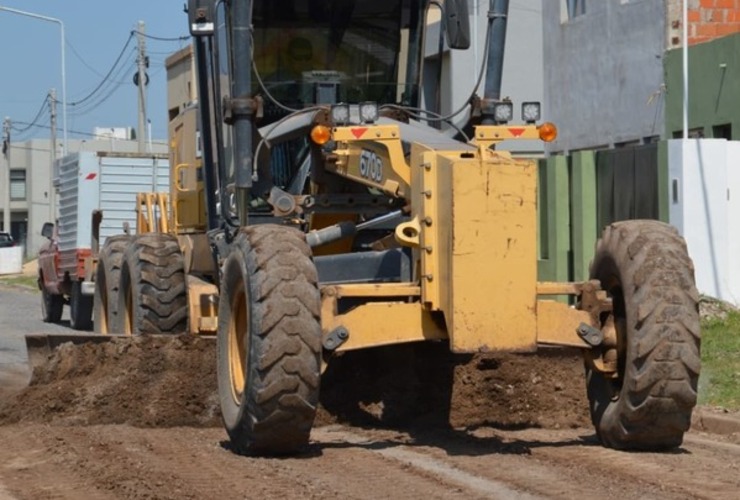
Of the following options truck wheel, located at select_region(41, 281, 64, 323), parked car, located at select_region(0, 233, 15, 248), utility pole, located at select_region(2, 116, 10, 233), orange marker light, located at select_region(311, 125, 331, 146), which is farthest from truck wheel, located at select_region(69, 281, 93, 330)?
utility pole, located at select_region(2, 116, 10, 233)

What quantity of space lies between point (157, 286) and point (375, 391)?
308 centimetres

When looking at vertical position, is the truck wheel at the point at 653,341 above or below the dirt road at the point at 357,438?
above

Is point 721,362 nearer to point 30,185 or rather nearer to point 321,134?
point 321,134

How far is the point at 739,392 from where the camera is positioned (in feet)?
42.0

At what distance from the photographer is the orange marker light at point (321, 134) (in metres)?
10.1

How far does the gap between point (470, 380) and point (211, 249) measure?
2571mm

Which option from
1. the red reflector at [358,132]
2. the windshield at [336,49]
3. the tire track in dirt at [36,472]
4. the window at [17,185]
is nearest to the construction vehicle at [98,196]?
the windshield at [336,49]

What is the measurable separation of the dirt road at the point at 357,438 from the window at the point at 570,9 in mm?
16130

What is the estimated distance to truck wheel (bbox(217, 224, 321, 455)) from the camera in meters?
9.09

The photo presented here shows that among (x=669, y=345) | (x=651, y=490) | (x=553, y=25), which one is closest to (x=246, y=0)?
(x=669, y=345)

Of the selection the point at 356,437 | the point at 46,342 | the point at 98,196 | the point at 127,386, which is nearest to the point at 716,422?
the point at 356,437

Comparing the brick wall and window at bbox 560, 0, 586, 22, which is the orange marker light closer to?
the brick wall

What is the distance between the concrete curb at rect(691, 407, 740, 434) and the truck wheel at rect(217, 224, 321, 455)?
344 centimetres

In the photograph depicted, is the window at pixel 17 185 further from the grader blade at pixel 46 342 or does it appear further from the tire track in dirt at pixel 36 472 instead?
the tire track in dirt at pixel 36 472
